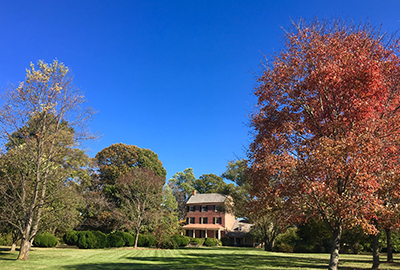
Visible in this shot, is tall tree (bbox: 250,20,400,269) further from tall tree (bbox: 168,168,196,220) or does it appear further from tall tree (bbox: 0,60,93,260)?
tall tree (bbox: 168,168,196,220)

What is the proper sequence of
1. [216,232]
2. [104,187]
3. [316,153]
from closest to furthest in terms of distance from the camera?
[316,153], [104,187], [216,232]

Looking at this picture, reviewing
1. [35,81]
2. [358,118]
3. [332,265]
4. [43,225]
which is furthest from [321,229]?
[35,81]

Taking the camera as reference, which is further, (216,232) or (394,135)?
(216,232)

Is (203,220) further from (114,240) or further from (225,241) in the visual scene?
(114,240)

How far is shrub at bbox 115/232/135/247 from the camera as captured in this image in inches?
1283

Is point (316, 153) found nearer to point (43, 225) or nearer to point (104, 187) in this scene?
point (43, 225)

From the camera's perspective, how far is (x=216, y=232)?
177 feet

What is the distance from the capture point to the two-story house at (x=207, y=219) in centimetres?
5362

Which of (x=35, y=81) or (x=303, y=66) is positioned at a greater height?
(x=35, y=81)

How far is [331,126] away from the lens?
9812 millimetres

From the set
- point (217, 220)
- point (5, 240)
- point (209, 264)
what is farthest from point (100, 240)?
point (217, 220)

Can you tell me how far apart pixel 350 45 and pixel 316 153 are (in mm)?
5216

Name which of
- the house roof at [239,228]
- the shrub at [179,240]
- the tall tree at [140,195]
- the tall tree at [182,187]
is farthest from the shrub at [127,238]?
the tall tree at [182,187]

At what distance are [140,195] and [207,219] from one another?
22.5m
